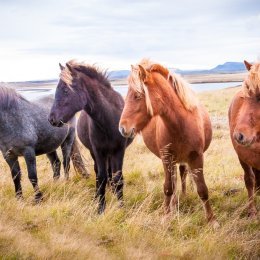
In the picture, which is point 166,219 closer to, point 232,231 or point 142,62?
point 232,231

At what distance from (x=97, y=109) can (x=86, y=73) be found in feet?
2.10

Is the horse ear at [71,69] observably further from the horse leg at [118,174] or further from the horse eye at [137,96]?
the horse eye at [137,96]

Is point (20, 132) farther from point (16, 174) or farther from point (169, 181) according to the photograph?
point (169, 181)

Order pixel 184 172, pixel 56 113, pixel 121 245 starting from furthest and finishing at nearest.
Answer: pixel 184 172 → pixel 56 113 → pixel 121 245

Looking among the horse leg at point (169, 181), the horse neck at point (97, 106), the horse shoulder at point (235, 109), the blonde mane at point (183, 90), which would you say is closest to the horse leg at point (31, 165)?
the horse neck at point (97, 106)

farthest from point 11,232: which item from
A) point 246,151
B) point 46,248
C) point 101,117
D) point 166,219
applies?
point 246,151

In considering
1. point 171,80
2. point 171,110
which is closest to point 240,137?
point 171,110

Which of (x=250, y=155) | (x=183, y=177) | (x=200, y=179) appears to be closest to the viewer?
(x=250, y=155)

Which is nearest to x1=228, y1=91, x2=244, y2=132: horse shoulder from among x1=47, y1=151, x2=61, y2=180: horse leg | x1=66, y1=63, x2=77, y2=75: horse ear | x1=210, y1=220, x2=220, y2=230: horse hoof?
x1=210, y1=220, x2=220, y2=230: horse hoof

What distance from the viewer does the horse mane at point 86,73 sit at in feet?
21.2

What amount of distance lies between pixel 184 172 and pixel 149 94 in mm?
2573

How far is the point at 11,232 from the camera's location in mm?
4441

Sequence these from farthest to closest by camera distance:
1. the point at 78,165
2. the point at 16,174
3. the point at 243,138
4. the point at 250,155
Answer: the point at 78,165 → the point at 16,174 → the point at 250,155 → the point at 243,138

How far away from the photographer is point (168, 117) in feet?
18.1
